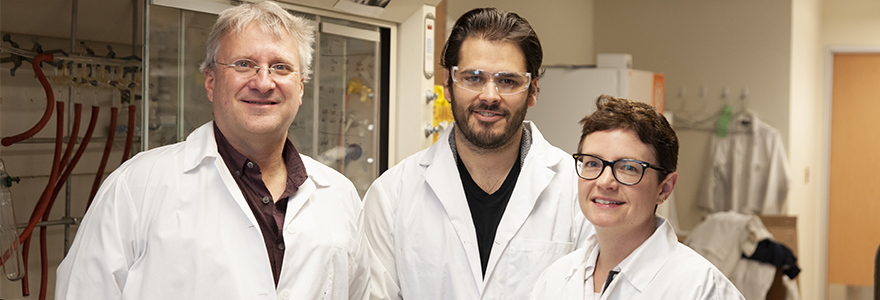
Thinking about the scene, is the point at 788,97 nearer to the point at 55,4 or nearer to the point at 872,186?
the point at 872,186

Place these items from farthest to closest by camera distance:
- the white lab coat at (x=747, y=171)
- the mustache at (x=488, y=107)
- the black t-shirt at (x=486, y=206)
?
the white lab coat at (x=747, y=171) < the black t-shirt at (x=486, y=206) < the mustache at (x=488, y=107)

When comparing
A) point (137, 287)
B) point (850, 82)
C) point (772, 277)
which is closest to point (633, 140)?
point (137, 287)

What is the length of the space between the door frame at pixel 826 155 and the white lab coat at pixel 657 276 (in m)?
5.64

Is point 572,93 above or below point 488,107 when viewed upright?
above

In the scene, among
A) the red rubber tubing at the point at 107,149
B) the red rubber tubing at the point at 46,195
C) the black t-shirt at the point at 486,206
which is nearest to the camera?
the black t-shirt at the point at 486,206

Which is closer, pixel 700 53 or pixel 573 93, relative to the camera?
pixel 573 93

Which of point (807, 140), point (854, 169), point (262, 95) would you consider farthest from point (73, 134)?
point (854, 169)

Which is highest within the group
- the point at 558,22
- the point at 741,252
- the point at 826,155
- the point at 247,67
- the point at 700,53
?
the point at 558,22

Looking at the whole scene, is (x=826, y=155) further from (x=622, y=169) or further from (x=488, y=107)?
(x=622, y=169)

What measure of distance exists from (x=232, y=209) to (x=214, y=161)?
0.35 ft

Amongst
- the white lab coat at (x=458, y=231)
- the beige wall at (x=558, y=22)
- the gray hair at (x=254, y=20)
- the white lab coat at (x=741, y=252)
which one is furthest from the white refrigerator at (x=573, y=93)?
the gray hair at (x=254, y=20)

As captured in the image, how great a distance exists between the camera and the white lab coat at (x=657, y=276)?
133 centimetres

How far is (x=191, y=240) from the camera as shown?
4.68ft

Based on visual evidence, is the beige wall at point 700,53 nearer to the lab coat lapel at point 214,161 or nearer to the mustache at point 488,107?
the mustache at point 488,107
